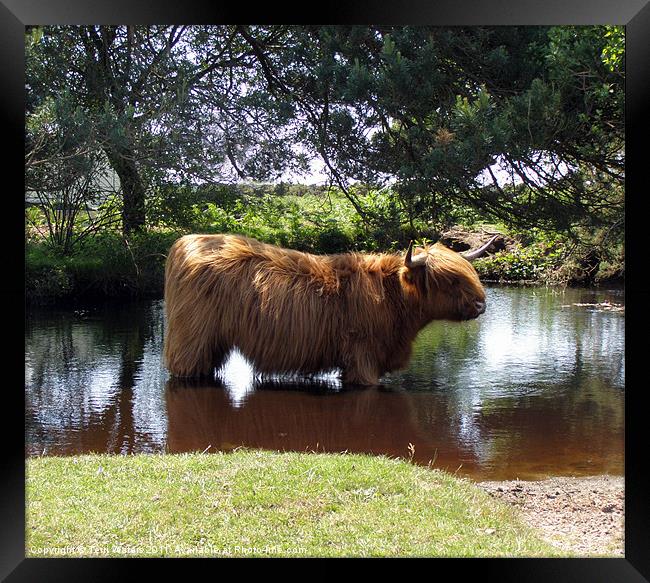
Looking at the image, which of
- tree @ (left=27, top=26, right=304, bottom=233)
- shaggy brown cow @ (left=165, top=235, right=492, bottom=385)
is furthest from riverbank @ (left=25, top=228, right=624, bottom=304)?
shaggy brown cow @ (left=165, top=235, right=492, bottom=385)

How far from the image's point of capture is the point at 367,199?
38.2 feet

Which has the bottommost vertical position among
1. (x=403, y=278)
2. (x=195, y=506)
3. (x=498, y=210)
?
(x=195, y=506)

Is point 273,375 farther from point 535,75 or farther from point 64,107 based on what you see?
point 535,75

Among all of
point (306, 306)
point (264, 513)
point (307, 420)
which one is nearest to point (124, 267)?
point (306, 306)

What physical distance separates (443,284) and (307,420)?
200 centimetres

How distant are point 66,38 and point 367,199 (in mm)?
5334

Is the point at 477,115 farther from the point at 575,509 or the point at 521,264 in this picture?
the point at 521,264

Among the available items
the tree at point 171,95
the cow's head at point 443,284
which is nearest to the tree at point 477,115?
the tree at point 171,95

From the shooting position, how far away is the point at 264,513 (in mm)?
4148

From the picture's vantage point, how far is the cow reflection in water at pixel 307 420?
553cm

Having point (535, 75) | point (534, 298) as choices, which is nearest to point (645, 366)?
point (535, 75)

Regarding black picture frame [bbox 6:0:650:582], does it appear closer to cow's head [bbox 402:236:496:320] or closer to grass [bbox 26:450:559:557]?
grass [bbox 26:450:559:557]

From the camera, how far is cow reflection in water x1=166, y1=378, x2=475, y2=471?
5527 mm
